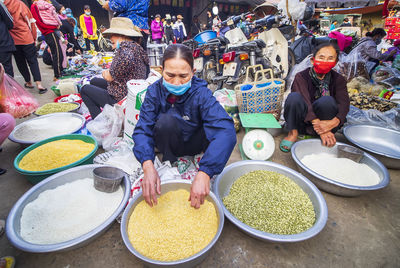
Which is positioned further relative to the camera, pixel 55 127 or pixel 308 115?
pixel 55 127

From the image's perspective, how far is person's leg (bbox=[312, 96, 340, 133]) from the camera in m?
1.97

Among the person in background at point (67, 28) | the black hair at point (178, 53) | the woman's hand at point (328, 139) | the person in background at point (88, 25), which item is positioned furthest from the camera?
the person in background at point (88, 25)

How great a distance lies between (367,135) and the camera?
2.22 metres

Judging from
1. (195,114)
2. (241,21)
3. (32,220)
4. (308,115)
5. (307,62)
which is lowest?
(32,220)

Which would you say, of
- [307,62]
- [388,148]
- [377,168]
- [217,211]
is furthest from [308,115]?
[307,62]

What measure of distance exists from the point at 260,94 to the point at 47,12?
190 inches

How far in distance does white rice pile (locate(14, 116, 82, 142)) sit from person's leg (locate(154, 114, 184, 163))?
1.29 meters

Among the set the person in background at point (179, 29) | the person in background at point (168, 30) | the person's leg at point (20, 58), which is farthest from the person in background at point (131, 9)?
the person in background at point (168, 30)

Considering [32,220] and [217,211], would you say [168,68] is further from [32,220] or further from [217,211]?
[32,220]

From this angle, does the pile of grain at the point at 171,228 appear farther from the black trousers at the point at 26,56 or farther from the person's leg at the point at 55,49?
the person's leg at the point at 55,49

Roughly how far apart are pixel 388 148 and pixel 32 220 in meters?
3.29

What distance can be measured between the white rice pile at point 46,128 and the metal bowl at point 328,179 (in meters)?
2.45

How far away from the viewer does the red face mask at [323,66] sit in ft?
6.31

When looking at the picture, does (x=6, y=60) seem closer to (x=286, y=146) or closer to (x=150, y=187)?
(x=150, y=187)
